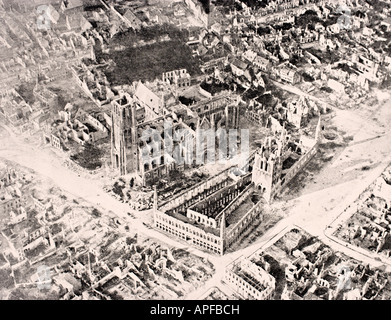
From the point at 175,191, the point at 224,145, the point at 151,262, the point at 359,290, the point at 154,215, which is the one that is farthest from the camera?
the point at 224,145

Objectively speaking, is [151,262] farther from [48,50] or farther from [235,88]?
[48,50]

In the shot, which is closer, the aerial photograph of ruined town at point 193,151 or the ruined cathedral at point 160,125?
the aerial photograph of ruined town at point 193,151

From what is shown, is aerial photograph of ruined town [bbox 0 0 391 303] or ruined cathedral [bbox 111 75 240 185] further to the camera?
ruined cathedral [bbox 111 75 240 185]

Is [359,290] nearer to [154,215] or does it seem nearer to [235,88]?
[154,215]

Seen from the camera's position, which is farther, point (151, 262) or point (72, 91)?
point (72, 91)

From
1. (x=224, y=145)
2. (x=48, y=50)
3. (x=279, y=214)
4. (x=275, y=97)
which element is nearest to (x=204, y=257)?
(x=279, y=214)

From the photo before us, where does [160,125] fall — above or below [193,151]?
above

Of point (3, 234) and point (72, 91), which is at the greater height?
point (72, 91)

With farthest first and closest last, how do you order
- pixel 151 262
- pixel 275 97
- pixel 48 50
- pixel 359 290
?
pixel 48 50, pixel 275 97, pixel 151 262, pixel 359 290
